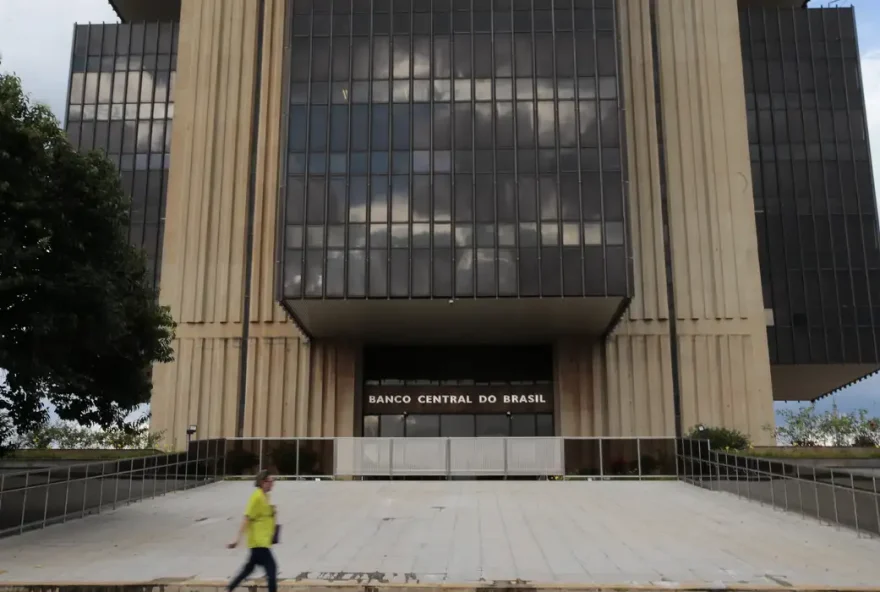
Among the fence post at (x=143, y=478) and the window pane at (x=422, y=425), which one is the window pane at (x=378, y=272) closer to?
the window pane at (x=422, y=425)

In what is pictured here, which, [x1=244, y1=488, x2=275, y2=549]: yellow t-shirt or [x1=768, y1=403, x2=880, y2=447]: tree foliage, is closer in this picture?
[x1=244, y1=488, x2=275, y2=549]: yellow t-shirt

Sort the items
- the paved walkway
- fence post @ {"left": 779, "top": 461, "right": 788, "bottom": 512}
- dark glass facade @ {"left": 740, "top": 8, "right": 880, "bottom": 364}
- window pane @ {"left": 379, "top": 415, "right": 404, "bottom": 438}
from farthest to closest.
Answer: dark glass facade @ {"left": 740, "top": 8, "right": 880, "bottom": 364}, window pane @ {"left": 379, "top": 415, "right": 404, "bottom": 438}, fence post @ {"left": 779, "top": 461, "right": 788, "bottom": 512}, the paved walkway

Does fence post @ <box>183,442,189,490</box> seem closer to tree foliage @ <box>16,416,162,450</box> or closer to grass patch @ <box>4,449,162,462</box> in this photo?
grass patch @ <box>4,449,162,462</box>

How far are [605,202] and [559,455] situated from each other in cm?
1123

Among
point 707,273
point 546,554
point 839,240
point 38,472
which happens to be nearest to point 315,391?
point 707,273

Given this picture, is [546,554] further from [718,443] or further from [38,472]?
[718,443]

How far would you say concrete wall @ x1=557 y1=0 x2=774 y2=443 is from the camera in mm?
37625

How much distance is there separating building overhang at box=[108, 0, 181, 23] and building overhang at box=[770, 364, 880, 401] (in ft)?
146

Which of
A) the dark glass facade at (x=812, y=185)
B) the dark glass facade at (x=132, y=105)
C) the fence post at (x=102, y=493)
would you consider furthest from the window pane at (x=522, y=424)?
the fence post at (x=102, y=493)

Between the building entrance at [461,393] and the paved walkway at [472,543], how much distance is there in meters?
18.3

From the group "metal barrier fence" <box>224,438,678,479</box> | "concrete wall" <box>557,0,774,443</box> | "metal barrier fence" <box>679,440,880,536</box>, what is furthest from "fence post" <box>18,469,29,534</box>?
"concrete wall" <box>557,0,774,443</box>

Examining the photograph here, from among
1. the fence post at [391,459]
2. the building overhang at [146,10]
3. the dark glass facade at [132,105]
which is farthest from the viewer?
the building overhang at [146,10]

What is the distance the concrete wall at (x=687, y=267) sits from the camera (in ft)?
123

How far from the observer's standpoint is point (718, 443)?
31922 millimetres
